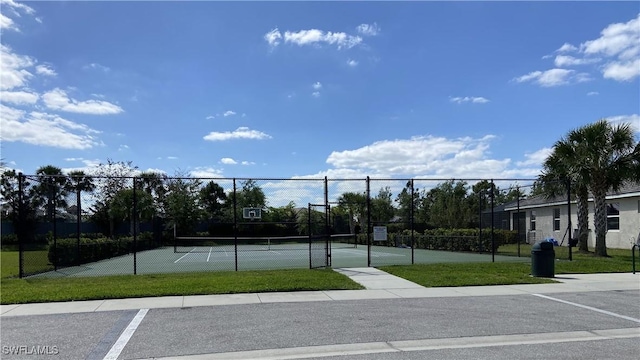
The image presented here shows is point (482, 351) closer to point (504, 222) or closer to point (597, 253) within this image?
point (597, 253)

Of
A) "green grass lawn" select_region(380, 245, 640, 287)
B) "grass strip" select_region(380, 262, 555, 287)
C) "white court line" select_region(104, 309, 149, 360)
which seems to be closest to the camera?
"white court line" select_region(104, 309, 149, 360)

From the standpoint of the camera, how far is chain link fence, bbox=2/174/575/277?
56.7 ft

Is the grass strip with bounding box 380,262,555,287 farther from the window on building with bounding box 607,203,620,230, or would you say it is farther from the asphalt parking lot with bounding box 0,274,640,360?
the window on building with bounding box 607,203,620,230

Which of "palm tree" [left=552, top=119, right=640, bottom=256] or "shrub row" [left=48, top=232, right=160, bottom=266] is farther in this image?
"palm tree" [left=552, top=119, right=640, bottom=256]

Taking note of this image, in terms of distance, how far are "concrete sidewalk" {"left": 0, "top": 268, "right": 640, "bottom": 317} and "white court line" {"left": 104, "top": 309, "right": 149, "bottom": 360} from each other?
36.4 inches

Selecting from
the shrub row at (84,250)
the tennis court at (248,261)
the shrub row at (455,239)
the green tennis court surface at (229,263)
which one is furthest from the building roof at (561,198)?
the shrub row at (84,250)

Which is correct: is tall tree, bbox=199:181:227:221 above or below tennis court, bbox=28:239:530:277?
above

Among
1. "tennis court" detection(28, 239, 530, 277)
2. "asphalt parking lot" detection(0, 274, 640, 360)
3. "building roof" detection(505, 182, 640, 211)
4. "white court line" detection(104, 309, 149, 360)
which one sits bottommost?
"tennis court" detection(28, 239, 530, 277)

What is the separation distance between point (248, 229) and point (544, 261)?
2345 centimetres

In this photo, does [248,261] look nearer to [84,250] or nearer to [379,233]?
[84,250]

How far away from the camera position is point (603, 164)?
20.7 metres

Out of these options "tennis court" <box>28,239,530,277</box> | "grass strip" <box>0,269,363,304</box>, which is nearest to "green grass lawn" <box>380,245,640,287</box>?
"tennis court" <box>28,239,530,277</box>

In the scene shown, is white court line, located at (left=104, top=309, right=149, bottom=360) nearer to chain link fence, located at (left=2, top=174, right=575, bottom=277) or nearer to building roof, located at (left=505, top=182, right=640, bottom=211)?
chain link fence, located at (left=2, top=174, right=575, bottom=277)

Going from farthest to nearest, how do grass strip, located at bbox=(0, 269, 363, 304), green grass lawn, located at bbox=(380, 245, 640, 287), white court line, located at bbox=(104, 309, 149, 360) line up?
1. green grass lawn, located at bbox=(380, 245, 640, 287)
2. grass strip, located at bbox=(0, 269, 363, 304)
3. white court line, located at bbox=(104, 309, 149, 360)
